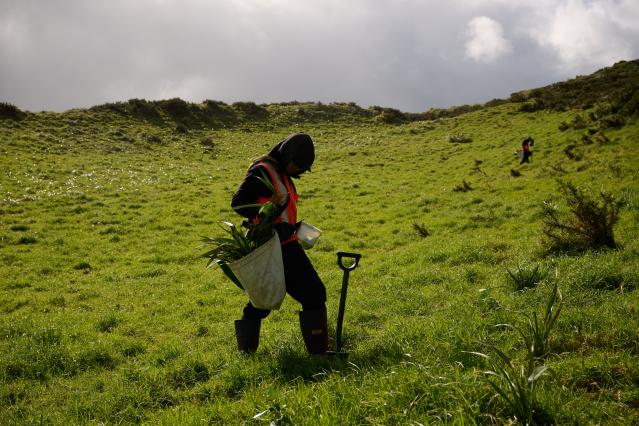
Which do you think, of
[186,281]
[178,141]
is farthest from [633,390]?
[178,141]

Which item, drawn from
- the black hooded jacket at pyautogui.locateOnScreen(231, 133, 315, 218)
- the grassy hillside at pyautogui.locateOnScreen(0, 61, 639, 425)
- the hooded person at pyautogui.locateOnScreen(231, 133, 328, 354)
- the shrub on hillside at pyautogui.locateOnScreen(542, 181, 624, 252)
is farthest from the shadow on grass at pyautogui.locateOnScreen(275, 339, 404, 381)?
the shrub on hillside at pyautogui.locateOnScreen(542, 181, 624, 252)

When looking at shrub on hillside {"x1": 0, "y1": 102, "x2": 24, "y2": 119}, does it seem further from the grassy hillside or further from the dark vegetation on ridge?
the grassy hillside

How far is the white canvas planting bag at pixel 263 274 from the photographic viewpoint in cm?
446

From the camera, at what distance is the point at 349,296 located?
25.0ft

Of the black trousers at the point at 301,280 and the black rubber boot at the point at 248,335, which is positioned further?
the black rubber boot at the point at 248,335

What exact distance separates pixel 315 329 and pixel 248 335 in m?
0.90

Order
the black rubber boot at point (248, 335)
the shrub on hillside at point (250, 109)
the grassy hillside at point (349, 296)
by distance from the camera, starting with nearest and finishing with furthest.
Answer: the grassy hillside at point (349, 296), the black rubber boot at point (248, 335), the shrub on hillside at point (250, 109)

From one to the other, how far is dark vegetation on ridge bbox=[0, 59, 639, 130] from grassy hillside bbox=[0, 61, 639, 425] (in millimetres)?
7009

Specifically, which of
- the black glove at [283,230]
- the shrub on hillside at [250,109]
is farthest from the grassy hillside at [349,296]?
the shrub on hillside at [250,109]

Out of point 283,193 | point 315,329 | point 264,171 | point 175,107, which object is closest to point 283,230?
point 283,193

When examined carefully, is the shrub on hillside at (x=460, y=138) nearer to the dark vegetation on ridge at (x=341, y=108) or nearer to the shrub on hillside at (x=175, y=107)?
the dark vegetation on ridge at (x=341, y=108)

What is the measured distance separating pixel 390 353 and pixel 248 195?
2.23 metres

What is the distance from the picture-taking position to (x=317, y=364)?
445 centimetres

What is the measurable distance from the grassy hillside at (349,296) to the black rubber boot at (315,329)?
20 centimetres
